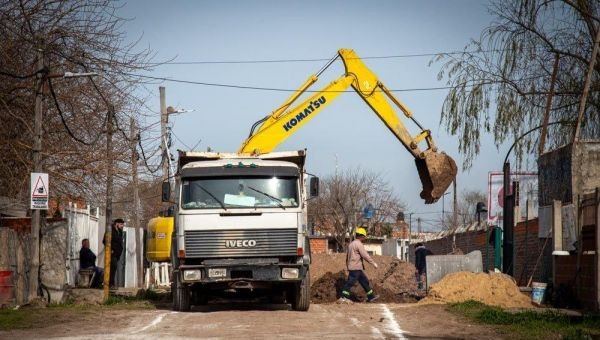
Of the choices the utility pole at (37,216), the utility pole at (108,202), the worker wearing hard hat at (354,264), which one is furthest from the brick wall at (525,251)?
the utility pole at (37,216)

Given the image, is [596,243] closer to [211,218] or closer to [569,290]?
[569,290]

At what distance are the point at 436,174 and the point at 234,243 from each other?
7.37 m

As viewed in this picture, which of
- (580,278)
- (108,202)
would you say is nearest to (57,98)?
(108,202)

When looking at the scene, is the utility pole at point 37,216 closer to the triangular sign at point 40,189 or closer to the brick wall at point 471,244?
the triangular sign at point 40,189

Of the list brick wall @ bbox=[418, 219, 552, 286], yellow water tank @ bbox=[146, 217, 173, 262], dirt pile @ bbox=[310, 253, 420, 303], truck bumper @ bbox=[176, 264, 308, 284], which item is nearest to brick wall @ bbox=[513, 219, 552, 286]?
brick wall @ bbox=[418, 219, 552, 286]

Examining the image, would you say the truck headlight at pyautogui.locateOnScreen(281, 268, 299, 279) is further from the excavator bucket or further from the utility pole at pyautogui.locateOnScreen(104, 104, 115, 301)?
the excavator bucket

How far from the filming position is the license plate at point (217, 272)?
17.8 meters

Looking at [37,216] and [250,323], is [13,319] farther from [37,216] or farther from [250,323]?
[37,216]

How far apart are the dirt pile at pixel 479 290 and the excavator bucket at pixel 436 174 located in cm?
283

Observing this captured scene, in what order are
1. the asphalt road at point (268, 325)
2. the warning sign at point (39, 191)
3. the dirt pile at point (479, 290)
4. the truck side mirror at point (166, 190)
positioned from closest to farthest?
1. the asphalt road at point (268, 325)
2. the truck side mirror at point (166, 190)
3. the warning sign at point (39, 191)
4. the dirt pile at point (479, 290)

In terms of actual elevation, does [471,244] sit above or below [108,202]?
below

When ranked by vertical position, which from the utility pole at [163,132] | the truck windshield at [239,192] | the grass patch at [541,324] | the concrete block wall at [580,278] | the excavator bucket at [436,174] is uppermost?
the utility pole at [163,132]

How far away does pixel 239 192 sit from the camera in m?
18.4

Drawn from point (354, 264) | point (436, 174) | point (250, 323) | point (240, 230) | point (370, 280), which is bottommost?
point (370, 280)
